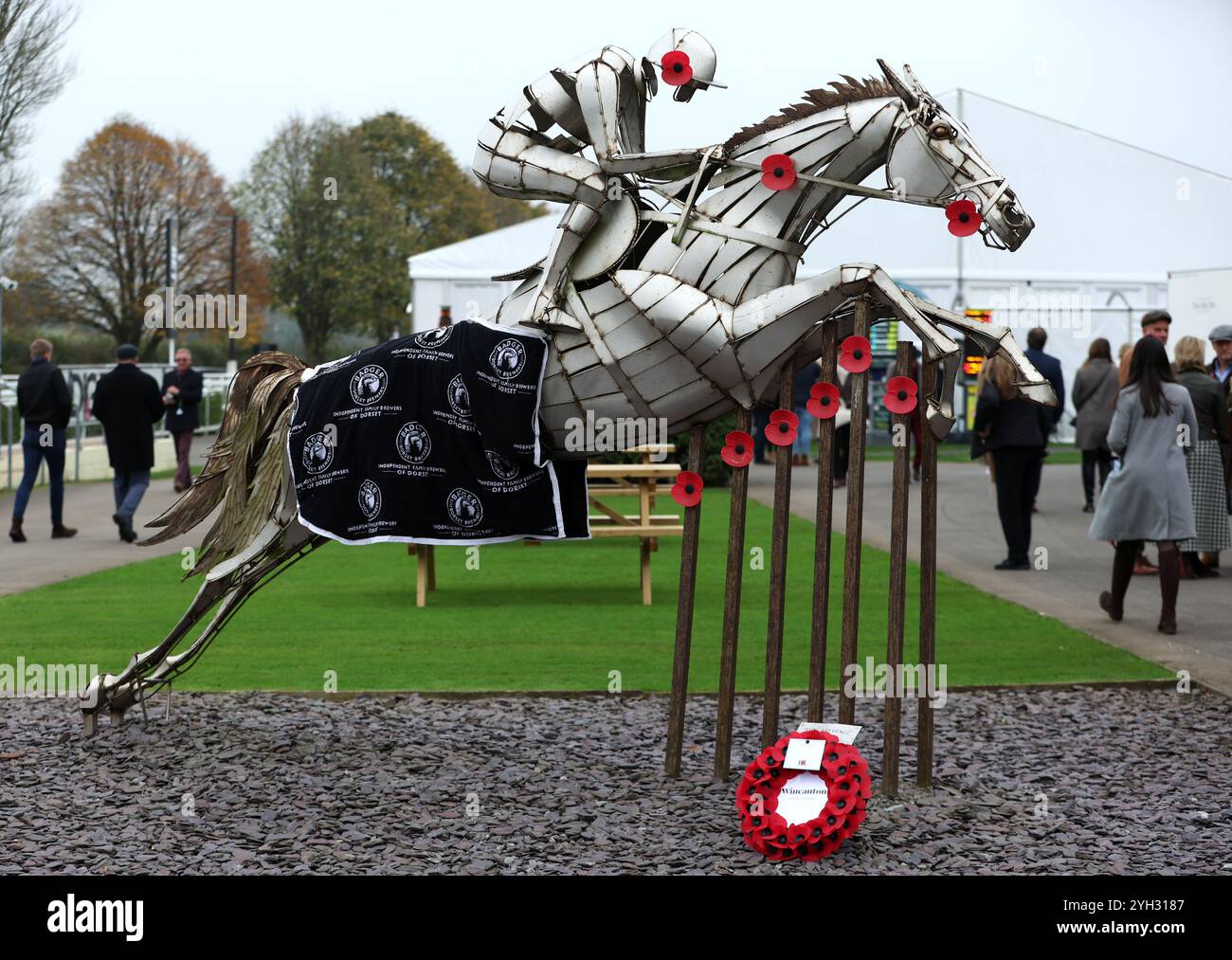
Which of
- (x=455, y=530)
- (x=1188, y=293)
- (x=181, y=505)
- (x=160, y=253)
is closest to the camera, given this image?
(x=455, y=530)

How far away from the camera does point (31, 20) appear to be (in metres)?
28.1

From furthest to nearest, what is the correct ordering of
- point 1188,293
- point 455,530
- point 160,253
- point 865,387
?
point 160,253 → point 1188,293 → point 455,530 → point 865,387

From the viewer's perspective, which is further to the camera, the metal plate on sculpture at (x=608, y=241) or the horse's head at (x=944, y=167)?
the metal plate on sculpture at (x=608, y=241)

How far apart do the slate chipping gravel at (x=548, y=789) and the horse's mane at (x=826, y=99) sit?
2.57 m

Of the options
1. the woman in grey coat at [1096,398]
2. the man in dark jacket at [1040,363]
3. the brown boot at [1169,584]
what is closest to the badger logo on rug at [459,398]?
the brown boot at [1169,584]

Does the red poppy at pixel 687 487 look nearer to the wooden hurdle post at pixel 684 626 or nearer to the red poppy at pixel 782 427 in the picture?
the wooden hurdle post at pixel 684 626

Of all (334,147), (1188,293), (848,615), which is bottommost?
(848,615)

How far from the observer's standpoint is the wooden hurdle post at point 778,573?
5.56 meters

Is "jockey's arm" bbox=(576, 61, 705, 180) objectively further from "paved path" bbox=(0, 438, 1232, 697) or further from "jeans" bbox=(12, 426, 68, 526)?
"jeans" bbox=(12, 426, 68, 526)

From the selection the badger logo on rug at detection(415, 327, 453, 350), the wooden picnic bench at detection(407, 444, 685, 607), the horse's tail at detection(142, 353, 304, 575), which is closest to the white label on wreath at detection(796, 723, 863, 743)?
the badger logo on rug at detection(415, 327, 453, 350)

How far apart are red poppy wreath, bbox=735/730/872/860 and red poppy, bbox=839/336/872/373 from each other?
1.32m
